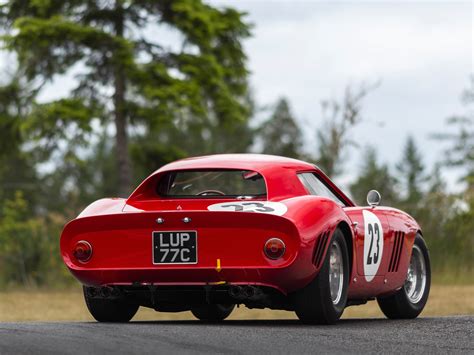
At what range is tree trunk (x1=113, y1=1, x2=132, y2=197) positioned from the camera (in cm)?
2931

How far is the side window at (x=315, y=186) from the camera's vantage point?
31.1 ft

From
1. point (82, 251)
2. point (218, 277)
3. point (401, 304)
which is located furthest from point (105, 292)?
point (401, 304)

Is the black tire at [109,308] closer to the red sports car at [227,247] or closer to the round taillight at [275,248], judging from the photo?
the red sports car at [227,247]

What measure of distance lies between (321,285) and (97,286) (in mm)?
1762

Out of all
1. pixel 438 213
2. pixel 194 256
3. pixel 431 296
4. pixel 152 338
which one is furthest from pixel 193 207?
pixel 438 213

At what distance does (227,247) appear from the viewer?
8625 mm

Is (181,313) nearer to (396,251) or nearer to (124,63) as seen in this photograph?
(396,251)

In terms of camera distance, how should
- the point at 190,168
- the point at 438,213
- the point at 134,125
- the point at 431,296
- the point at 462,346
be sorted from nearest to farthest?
the point at 462,346
the point at 190,168
the point at 431,296
the point at 438,213
the point at 134,125

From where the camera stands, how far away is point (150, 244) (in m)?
8.78

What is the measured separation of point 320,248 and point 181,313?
9.07 m

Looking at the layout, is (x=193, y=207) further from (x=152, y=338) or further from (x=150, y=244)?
(x=152, y=338)

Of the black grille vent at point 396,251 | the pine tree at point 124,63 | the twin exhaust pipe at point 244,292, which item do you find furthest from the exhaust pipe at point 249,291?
the pine tree at point 124,63

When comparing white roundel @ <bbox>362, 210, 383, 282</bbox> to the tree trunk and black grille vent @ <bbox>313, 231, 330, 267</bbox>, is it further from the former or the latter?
the tree trunk

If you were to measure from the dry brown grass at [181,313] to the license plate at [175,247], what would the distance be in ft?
21.3
